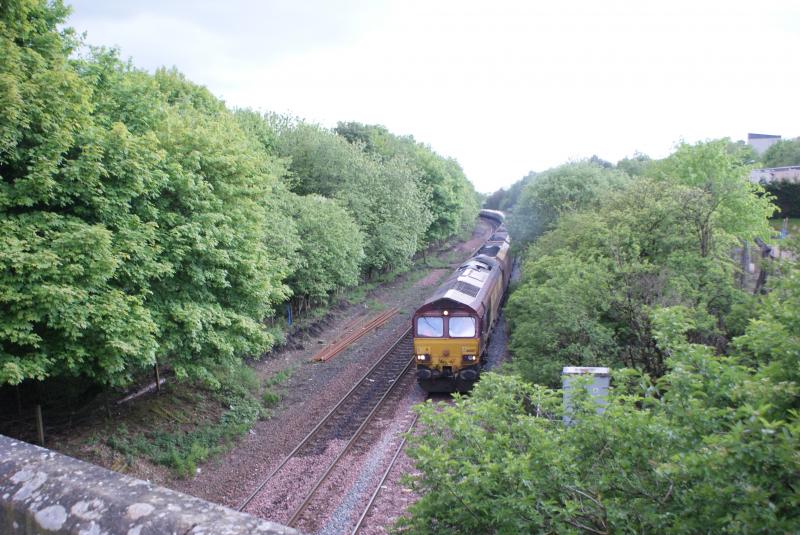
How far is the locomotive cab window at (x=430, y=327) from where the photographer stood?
16062mm

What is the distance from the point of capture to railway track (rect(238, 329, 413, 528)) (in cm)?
1077

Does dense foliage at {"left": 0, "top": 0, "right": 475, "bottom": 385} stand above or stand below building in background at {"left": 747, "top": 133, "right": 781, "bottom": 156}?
below

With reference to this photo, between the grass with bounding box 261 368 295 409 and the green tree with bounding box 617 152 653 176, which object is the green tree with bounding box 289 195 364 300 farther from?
the green tree with bounding box 617 152 653 176

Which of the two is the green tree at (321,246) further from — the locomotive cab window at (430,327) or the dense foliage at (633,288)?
the dense foliage at (633,288)

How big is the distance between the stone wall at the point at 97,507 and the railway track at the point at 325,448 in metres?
8.06

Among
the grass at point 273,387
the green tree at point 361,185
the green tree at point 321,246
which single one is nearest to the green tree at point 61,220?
the grass at point 273,387

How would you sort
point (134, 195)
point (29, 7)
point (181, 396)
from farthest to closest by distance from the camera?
1. point (181, 396)
2. point (134, 195)
3. point (29, 7)

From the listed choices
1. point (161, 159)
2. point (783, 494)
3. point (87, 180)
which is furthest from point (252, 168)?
point (783, 494)

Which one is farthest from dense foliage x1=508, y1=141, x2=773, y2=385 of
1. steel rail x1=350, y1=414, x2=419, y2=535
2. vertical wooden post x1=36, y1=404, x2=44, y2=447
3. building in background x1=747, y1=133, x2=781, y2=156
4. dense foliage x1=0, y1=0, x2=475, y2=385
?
building in background x1=747, y1=133, x2=781, y2=156

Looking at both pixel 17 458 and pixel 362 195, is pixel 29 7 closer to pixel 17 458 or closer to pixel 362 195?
pixel 17 458

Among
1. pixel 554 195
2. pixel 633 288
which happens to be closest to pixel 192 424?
pixel 633 288

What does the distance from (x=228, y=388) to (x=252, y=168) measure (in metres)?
7.17

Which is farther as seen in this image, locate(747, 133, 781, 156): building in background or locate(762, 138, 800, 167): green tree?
locate(747, 133, 781, 156): building in background

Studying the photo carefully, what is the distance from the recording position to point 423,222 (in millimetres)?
36938
